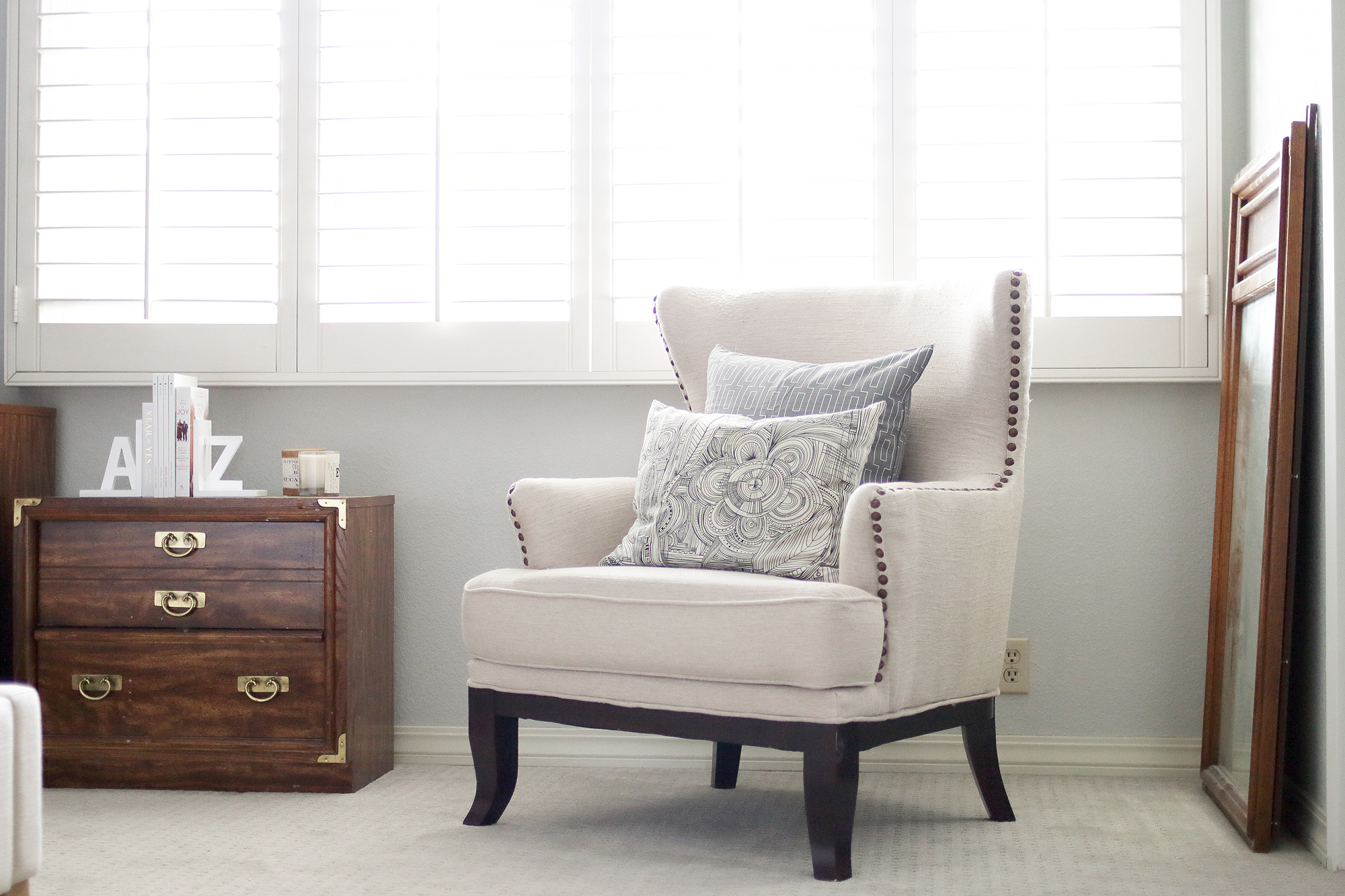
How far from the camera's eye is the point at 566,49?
8.88 feet

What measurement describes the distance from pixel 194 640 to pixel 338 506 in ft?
1.34

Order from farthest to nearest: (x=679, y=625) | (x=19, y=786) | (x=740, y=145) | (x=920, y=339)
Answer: (x=740, y=145) < (x=920, y=339) < (x=679, y=625) < (x=19, y=786)

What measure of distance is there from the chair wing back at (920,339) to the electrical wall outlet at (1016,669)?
0.59 metres

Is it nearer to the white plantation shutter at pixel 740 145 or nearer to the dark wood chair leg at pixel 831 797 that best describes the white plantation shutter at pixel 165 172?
the white plantation shutter at pixel 740 145

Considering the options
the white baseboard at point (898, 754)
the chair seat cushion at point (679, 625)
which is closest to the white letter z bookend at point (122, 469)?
the white baseboard at point (898, 754)

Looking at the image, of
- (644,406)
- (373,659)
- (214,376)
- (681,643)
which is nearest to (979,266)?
(644,406)

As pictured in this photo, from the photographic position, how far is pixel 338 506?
2357 mm

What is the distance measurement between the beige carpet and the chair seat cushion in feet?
1.06

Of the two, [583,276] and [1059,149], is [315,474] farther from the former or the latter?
[1059,149]

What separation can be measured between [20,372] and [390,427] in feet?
2.96

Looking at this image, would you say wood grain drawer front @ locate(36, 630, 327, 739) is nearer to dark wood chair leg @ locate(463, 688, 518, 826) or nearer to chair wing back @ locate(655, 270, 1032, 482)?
dark wood chair leg @ locate(463, 688, 518, 826)

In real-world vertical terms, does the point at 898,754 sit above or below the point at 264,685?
below

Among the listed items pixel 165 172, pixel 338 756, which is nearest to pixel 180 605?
pixel 338 756

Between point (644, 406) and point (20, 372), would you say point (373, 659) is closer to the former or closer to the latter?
point (644, 406)
